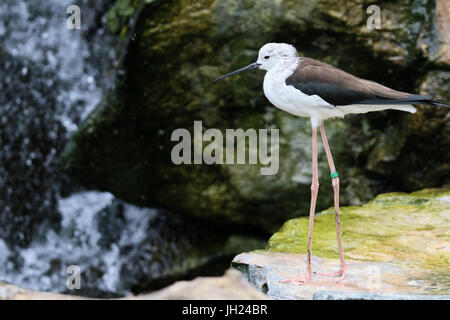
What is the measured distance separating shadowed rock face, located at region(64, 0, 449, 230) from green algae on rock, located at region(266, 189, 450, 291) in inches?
30.0

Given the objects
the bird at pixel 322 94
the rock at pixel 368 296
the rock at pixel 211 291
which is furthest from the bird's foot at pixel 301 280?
the rock at pixel 211 291

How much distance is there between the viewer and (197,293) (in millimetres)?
2469

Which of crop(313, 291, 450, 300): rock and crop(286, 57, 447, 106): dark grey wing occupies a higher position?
crop(286, 57, 447, 106): dark grey wing

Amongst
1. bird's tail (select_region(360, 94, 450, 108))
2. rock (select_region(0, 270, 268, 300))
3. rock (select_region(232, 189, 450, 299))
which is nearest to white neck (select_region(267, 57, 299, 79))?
bird's tail (select_region(360, 94, 450, 108))

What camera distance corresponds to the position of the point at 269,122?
6109mm

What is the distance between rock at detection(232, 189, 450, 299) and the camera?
10.9 ft

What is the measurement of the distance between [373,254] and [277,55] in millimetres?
1593

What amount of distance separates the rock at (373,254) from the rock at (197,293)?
0.57m

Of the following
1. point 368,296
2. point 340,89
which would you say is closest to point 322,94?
point 340,89

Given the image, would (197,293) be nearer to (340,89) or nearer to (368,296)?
(368,296)

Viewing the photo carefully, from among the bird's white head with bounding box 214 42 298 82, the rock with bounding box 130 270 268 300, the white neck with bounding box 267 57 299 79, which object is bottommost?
the rock with bounding box 130 270 268 300

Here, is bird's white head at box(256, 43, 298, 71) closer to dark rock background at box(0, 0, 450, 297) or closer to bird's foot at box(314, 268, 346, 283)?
bird's foot at box(314, 268, 346, 283)
